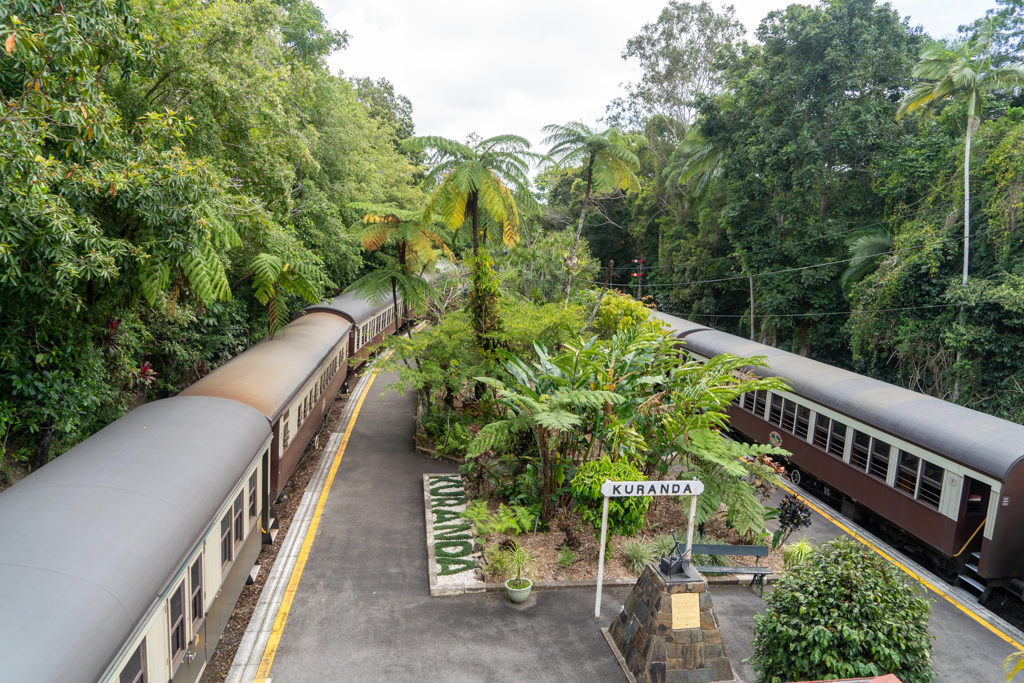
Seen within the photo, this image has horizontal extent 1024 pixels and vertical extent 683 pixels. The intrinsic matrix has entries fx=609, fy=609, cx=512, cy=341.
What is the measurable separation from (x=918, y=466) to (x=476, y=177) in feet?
35.3

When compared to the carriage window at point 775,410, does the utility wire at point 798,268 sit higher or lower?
higher

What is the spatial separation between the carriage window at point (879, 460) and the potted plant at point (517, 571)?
724 centimetres

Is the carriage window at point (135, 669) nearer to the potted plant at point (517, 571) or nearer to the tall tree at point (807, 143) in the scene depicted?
the potted plant at point (517, 571)

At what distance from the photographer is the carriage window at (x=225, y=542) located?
741cm

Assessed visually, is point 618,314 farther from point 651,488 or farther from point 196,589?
point 196,589

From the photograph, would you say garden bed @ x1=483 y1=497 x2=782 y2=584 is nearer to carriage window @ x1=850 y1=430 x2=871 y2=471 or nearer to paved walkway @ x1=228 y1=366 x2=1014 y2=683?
paved walkway @ x1=228 y1=366 x2=1014 y2=683

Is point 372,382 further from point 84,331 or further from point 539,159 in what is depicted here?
point 84,331

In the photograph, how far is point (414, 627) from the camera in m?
8.48

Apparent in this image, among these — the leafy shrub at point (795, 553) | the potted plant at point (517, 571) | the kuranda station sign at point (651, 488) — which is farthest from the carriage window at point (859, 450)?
the potted plant at point (517, 571)

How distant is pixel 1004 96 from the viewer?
23203 millimetres

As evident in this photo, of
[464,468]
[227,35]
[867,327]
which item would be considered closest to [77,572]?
[464,468]

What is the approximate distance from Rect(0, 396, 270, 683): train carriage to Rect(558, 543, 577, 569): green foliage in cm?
499

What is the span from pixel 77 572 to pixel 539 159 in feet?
42.9

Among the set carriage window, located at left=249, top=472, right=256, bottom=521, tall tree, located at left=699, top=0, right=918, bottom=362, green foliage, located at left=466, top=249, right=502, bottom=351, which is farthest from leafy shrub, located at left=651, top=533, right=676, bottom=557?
tall tree, located at left=699, top=0, right=918, bottom=362
